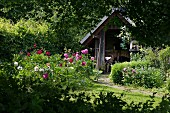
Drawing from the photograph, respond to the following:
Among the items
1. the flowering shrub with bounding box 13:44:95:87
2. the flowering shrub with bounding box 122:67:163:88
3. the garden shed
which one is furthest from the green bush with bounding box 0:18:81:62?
the flowering shrub with bounding box 122:67:163:88

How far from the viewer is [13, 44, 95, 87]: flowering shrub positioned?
32.8 ft

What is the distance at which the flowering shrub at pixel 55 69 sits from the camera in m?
10.00

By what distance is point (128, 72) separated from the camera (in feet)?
44.4

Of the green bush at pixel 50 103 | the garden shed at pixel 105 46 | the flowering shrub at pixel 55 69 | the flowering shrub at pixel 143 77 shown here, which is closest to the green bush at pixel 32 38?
the garden shed at pixel 105 46

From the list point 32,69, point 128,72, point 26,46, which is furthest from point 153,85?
point 26,46

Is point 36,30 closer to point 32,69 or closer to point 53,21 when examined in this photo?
point 32,69

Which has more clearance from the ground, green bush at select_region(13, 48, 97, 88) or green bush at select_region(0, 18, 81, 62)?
green bush at select_region(0, 18, 81, 62)

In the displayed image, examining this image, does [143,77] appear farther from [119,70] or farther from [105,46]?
[105,46]

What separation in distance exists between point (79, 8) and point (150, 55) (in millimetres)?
11559

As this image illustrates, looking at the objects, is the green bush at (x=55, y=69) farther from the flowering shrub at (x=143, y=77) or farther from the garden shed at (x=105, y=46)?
the garden shed at (x=105, y=46)

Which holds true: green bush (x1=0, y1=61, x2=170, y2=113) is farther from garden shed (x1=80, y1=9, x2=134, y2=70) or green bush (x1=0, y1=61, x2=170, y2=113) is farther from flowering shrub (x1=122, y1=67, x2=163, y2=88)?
garden shed (x1=80, y1=9, x2=134, y2=70)

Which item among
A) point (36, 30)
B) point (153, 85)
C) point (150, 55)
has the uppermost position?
point (36, 30)

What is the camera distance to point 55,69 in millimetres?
10844

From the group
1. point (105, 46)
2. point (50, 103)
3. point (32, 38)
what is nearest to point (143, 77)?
point (32, 38)
